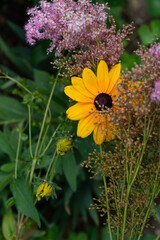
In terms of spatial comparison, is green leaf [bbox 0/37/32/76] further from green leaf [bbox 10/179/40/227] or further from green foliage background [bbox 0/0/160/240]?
green leaf [bbox 10/179/40/227]

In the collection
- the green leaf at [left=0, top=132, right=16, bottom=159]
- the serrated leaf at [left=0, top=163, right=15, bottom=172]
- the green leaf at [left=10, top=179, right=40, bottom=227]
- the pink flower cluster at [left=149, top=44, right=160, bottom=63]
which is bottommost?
the green leaf at [left=10, top=179, right=40, bottom=227]

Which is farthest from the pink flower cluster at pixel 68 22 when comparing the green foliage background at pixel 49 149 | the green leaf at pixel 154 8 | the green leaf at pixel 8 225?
the green leaf at pixel 154 8

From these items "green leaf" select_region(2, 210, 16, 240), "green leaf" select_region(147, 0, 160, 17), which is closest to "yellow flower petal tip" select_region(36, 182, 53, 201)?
"green leaf" select_region(2, 210, 16, 240)

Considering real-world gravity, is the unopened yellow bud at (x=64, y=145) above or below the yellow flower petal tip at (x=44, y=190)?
above

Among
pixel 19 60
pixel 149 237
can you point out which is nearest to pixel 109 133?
pixel 149 237

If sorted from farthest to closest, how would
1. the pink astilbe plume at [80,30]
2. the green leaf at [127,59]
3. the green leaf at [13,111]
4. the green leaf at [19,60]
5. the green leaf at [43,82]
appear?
the green leaf at [19,60] → the green leaf at [13,111] → the green leaf at [43,82] → the green leaf at [127,59] → the pink astilbe plume at [80,30]

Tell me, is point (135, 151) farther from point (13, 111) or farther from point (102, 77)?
point (13, 111)

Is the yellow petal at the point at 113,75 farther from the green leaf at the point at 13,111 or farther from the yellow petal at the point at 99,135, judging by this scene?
the green leaf at the point at 13,111
